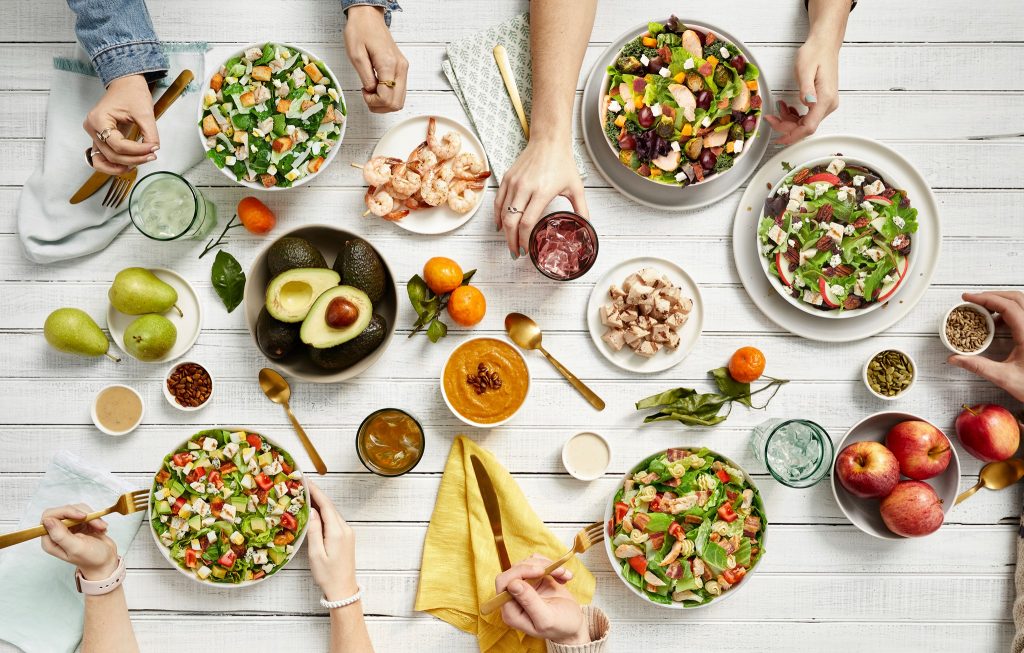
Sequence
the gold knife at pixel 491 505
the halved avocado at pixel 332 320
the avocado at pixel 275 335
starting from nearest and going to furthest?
the halved avocado at pixel 332 320 → the avocado at pixel 275 335 → the gold knife at pixel 491 505

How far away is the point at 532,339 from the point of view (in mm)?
1874

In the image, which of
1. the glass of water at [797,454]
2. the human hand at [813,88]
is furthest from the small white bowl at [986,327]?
the human hand at [813,88]

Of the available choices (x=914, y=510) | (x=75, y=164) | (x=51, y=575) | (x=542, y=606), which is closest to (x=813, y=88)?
(x=914, y=510)

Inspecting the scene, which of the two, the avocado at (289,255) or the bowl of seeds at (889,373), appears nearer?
the avocado at (289,255)

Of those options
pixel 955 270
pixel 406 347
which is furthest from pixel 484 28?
pixel 955 270

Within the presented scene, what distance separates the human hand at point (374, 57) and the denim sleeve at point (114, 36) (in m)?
0.53

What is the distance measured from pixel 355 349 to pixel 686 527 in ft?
3.16

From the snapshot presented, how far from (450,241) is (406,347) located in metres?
0.32

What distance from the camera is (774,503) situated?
1.95 meters

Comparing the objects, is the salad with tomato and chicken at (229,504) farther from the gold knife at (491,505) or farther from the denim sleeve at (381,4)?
the denim sleeve at (381,4)

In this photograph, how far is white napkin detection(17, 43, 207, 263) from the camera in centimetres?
186

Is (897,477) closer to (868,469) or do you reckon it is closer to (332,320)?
(868,469)

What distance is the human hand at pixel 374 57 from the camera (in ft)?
5.66

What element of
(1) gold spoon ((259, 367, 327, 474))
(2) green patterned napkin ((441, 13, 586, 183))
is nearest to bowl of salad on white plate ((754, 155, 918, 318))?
(2) green patterned napkin ((441, 13, 586, 183))
